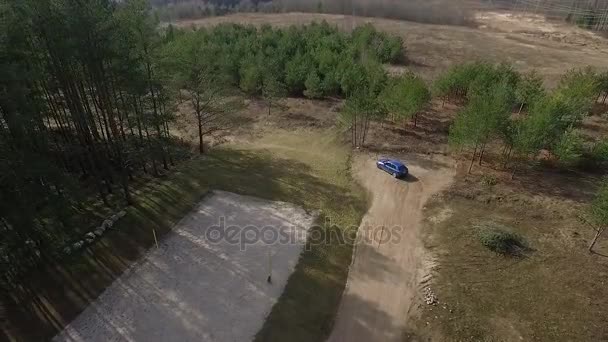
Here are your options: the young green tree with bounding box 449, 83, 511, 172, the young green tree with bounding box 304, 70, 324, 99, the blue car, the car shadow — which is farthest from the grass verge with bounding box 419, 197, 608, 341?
the young green tree with bounding box 304, 70, 324, 99

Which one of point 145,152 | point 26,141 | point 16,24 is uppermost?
point 16,24

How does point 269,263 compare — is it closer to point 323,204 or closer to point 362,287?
point 362,287

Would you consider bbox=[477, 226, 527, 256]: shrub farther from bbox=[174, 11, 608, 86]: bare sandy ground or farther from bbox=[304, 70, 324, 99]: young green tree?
bbox=[174, 11, 608, 86]: bare sandy ground

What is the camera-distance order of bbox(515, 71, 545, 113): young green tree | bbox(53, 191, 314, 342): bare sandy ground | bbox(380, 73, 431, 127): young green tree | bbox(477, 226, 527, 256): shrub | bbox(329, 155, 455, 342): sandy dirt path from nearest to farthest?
bbox(53, 191, 314, 342): bare sandy ground → bbox(329, 155, 455, 342): sandy dirt path → bbox(477, 226, 527, 256): shrub → bbox(380, 73, 431, 127): young green tree → bbox(515, 71, 545, 113): young green tree

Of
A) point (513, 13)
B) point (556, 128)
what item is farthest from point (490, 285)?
point (513, 13)

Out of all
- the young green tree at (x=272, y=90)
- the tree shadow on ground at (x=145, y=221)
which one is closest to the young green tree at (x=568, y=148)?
the tree shadow on ground at (x=145, y=221)

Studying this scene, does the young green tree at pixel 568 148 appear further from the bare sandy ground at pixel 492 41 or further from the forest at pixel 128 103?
the bare sandy ground at pixel 492 41

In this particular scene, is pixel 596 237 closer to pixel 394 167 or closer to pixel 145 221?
pixel 394 167
